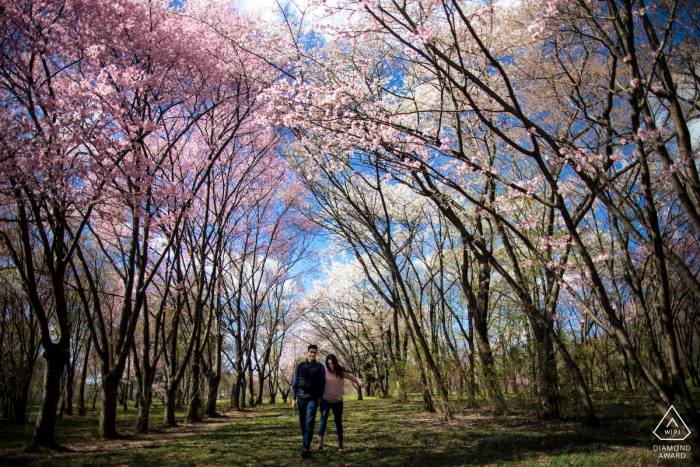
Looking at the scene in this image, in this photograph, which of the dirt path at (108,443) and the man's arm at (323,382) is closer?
the man's arm at (323,382)

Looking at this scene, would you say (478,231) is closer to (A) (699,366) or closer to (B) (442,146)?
(B) (442,146)

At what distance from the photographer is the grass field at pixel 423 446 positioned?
422cm

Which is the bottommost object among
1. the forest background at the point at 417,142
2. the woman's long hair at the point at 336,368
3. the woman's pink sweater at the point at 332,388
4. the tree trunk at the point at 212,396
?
the tree trunk at the point at 212,396

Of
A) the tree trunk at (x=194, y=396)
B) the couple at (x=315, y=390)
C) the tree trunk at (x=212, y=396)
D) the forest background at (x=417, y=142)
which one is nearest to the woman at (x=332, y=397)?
the couple at (x=315, y=390)

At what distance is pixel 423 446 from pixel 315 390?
1.77 m

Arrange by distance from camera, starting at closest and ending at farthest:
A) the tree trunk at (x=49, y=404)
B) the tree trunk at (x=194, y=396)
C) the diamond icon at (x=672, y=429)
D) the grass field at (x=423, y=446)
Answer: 1. the diamond icon at (x=672, y=429)
2. the grass field at (x=423, y=446)
3. the tree trunk at (x=49, y=404)
4. the tree trunk at (x=194, y=396)

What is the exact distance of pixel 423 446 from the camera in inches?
216

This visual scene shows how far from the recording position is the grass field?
4223mm

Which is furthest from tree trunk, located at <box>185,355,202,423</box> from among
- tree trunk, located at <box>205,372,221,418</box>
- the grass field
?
the grass field

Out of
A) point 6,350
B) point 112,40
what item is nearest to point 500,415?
point 112,40

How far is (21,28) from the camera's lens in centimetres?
554

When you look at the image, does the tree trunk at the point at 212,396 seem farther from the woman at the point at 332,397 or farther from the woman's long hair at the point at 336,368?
the woman's long hair at the point at 336,368

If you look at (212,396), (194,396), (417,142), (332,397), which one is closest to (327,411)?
(332,397)

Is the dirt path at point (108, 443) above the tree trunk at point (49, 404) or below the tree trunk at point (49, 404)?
below
